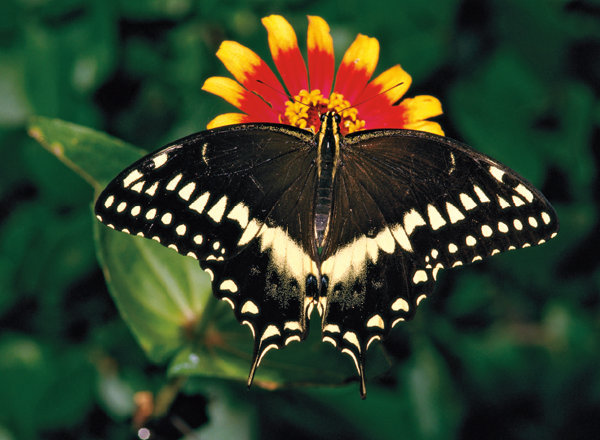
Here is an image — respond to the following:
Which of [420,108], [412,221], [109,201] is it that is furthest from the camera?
[420,108]

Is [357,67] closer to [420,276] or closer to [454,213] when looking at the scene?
[454,213]

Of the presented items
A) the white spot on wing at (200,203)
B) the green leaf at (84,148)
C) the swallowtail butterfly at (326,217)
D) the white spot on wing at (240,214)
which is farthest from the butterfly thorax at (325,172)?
the green leaf at (84,148)

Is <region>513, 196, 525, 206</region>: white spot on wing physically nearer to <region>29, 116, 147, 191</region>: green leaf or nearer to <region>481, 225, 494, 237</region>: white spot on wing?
Result: <region>481, 225, 494, 237</region>: white spot on wing

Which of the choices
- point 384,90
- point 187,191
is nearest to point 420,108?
point 384,90

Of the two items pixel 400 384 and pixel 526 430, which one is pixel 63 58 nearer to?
pixel 400 384

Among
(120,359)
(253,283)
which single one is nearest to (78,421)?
(120,359)
